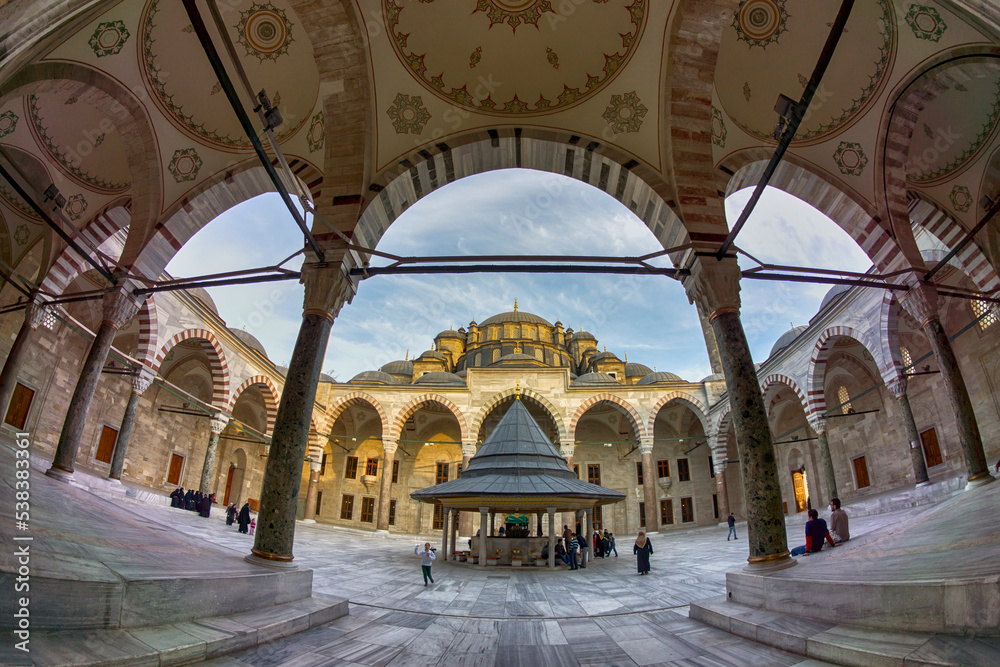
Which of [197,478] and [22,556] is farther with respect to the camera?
[197,478]

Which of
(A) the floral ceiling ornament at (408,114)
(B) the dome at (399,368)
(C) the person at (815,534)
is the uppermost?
(B) the dome at (399,368)

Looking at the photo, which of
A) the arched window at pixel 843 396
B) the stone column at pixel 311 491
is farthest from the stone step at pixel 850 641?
the stone column at pixel 311 491

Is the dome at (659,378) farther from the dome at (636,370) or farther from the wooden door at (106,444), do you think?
the wooden door at (106,444)

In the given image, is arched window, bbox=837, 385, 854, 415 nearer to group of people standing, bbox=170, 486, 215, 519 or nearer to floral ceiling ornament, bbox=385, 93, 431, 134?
floral ceiling ornament, bbox=385, 93, 431, 134

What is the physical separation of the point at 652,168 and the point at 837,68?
10.6 feet

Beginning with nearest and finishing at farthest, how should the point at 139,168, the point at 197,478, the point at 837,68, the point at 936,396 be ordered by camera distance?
the point at 837,68
the point at 139,168
the point at 936,396
the point at 197,478

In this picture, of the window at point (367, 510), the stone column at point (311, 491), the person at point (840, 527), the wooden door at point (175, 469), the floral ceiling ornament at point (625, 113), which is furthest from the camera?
the window at point (367, 510)

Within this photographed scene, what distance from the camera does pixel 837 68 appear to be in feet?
22.9

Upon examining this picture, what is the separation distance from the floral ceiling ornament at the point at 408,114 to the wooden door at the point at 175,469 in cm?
1651

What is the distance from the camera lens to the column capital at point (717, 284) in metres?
5.65

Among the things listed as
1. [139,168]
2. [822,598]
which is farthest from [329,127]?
[822,598]

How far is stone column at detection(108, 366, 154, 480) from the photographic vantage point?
37.3ft

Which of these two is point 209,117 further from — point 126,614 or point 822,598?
point 822,598

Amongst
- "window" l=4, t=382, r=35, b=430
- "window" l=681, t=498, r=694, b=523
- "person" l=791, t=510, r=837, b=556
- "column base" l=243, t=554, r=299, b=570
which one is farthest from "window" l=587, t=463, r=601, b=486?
"column base" l=243, t=554, r=299, b=570
